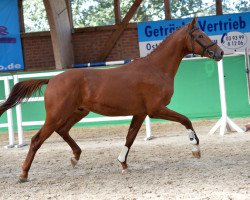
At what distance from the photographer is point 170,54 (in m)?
5.52

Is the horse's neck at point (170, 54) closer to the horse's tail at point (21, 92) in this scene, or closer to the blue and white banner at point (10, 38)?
the horse's tail at point (21, 92)

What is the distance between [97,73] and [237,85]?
16.2 feet

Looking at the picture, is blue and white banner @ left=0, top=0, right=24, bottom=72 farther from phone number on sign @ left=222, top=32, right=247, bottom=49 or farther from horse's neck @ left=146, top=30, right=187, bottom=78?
horse's neck @ left=146, top=30, right=187, bottom=78

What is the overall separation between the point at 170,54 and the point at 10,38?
9595 millimetres

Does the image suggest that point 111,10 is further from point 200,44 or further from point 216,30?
point 200,44

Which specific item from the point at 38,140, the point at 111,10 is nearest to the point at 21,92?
the point at 38,140

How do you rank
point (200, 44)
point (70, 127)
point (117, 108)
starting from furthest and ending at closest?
1. point (70, 127)
2. point (200, 44)
3. point (117, 108)

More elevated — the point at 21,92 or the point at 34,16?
the point at 34,16

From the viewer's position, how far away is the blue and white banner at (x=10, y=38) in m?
13.6

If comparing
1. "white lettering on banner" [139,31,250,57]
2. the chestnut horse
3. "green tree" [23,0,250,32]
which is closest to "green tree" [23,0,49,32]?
"green tree" [23,0,250,32]

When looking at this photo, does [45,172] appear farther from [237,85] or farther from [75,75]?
[237,85]

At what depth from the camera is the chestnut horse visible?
5219mm

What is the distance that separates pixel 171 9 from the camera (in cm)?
1449

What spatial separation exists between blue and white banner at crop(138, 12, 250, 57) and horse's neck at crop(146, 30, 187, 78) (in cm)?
753
